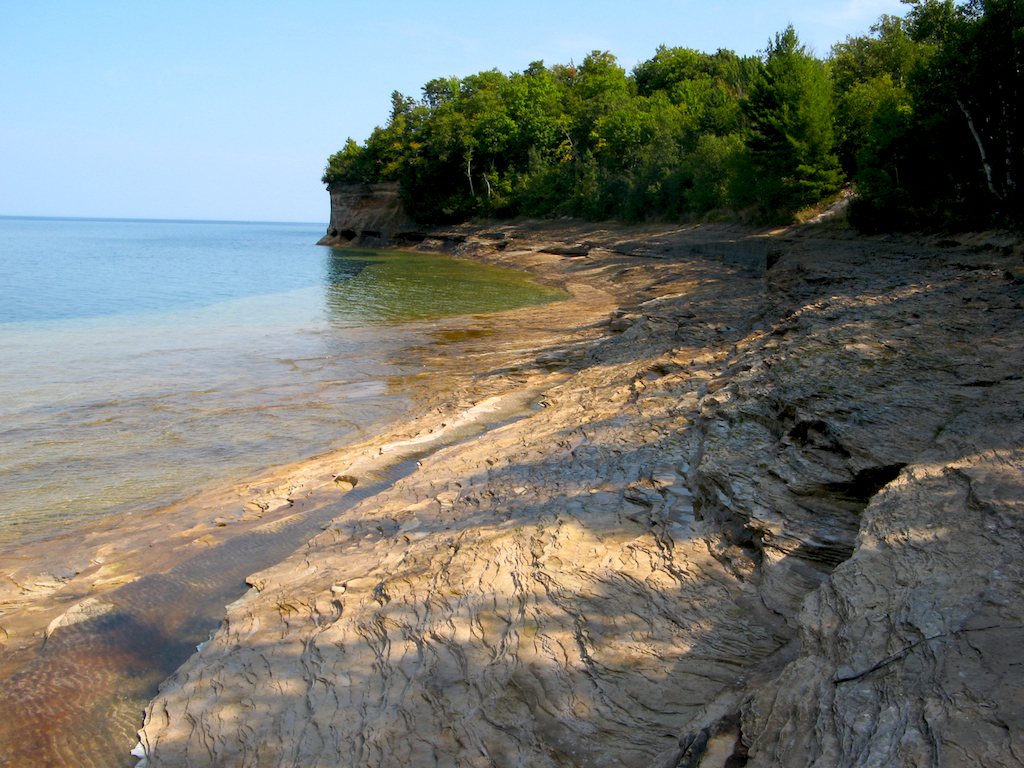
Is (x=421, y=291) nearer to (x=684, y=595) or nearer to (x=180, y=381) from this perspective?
(x=180, y=381)

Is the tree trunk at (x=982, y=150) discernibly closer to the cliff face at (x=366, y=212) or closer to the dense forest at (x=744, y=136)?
the dense forest at (x=744, y=136)

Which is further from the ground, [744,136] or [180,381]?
[744,136]

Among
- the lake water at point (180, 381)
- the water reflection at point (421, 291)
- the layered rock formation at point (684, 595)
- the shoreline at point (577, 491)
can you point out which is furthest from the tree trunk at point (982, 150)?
the lake water at point (180, 381)

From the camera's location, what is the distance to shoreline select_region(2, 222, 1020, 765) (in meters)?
3.20

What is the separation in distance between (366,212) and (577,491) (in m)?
59.5

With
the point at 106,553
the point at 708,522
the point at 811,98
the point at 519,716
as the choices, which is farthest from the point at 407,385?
the point at 811,98

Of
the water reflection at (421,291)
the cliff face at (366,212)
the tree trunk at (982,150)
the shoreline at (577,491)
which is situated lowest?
the shoreline at (577,491)

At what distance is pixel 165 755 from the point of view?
3146 mm

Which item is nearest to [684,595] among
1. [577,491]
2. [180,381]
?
[577,491]

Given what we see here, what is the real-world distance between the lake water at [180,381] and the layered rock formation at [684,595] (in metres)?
2.26

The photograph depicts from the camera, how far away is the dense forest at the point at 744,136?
50.9 ft

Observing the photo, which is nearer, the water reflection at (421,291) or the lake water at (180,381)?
the lake water at (180,381)

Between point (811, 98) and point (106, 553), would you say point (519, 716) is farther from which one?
point (811, 98)

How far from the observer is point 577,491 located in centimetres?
492
